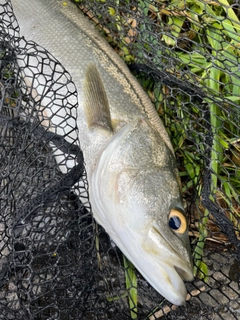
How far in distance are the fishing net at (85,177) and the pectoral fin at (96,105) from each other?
102mm

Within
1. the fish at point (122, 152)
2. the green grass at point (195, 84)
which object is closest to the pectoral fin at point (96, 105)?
the fish at point (122, 152)

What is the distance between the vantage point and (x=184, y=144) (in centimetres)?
251

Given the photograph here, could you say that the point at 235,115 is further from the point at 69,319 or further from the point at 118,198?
the point at 69,319

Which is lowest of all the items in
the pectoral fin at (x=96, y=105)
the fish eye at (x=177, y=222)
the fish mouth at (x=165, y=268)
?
the fish mouth at (x=165, y=268)

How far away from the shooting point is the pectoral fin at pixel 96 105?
2.14 metres

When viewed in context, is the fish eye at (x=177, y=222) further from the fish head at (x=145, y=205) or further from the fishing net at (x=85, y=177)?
the fishing net at (x=85, y=177)

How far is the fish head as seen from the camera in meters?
1.85

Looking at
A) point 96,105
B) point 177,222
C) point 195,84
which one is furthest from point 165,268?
point 195,84

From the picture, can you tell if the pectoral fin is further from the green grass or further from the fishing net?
the green grass

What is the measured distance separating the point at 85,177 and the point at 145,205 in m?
0.33

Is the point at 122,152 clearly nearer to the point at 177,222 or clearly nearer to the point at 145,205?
the point at 145,205

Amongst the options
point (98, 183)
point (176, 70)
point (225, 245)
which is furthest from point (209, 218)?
point (176, 70)

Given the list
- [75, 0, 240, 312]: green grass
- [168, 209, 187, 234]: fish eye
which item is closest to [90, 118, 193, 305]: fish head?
[168, 209, 187, 234]: fish eye

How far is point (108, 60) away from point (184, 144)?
0.67 metres
